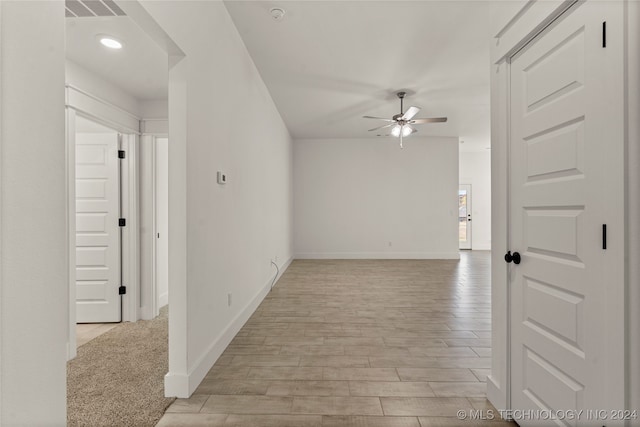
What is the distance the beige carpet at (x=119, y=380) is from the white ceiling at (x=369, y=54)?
307cm

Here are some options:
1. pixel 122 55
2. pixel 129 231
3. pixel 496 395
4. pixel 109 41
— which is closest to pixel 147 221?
pixel 129 231

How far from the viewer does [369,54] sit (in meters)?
3.58

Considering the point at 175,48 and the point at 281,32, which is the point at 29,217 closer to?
the point at 175,48

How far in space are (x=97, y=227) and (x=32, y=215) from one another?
9.97 ft

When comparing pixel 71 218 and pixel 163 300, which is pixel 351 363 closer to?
pixel 71 218

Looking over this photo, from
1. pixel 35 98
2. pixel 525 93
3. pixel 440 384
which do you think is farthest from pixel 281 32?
pixel 440 384

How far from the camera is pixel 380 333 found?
3029 millimetres

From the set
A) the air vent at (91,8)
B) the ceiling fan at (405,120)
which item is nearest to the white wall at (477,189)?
the ceiling fan at (405,120)

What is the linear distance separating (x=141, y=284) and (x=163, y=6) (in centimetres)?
304

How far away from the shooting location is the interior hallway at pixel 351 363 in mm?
1831

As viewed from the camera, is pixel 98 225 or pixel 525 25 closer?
pixel 525 25

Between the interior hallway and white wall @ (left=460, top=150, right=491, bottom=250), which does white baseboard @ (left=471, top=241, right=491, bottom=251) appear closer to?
white wall @ (left=460, top=150, right=491, bottom=250)

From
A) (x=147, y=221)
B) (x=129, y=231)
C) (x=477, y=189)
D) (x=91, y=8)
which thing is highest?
(x=91, y=8)

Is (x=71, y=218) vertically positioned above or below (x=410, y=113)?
below
